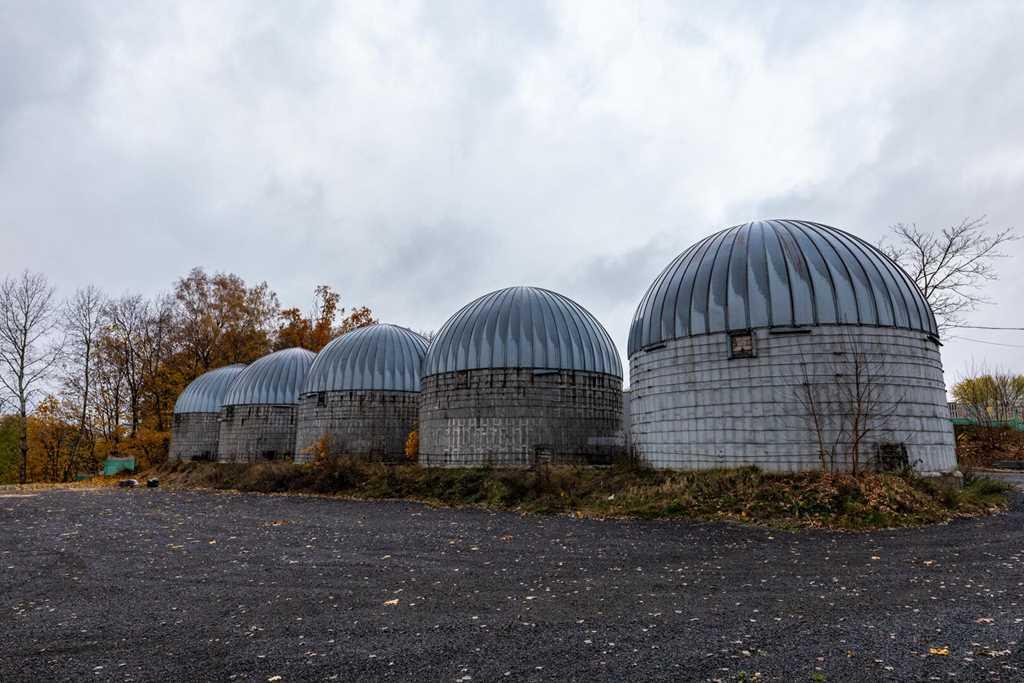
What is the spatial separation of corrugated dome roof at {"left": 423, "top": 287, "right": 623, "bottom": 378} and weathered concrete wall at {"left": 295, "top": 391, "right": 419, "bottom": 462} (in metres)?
4.23

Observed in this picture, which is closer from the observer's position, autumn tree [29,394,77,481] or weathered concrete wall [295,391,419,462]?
weathered concrete wall [295,391,419,462]

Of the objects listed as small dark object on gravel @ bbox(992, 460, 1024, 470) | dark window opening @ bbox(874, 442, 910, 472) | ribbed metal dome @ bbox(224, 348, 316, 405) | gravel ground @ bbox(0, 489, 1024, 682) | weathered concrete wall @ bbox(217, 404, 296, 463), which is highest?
ribbed metal dome @ bbox(224, 348, 316, 405)

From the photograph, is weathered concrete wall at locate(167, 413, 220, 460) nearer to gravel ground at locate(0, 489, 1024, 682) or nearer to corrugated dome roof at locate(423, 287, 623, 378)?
corrugated dome roof at locate(423, 287, 623, 378)

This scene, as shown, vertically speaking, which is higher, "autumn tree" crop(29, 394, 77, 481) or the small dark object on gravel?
"autumn tree" crop(29, 394, 77, 481)

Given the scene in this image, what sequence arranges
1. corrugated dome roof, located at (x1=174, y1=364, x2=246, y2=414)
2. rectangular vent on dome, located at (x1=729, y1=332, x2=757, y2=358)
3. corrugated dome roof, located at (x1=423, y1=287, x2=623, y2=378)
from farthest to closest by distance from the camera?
corrugated dome roof, located at (x1=174, y1=364, x2=246, y2=414)
corrugated dome roof, located at (x1=423, y1=287, x2=623, y2=378)
rectangular vent on dome, located at (x1=729, y1=332, x2=757, y2=358)

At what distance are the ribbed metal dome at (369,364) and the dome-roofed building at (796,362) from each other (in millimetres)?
16184

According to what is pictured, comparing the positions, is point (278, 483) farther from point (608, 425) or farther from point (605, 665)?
point (605, 665)

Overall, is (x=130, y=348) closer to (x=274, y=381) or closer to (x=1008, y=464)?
(x=274, y=381)

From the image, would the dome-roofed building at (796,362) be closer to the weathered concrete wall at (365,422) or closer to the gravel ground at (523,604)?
the gravel ground at (523,604)

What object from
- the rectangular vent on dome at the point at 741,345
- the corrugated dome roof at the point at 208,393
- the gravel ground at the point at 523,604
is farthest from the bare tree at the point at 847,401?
the corrugated dome roof at the point at 208,393

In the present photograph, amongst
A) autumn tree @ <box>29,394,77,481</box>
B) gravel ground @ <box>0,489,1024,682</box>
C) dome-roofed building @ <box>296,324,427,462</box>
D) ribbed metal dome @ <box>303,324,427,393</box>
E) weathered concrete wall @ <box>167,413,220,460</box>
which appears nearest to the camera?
gravel ground @ <box>0,489,1024,682</box>

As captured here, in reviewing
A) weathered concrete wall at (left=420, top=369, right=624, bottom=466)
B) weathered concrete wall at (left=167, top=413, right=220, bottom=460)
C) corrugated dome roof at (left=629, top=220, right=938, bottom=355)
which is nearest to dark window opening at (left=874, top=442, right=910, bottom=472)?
corrugated dome roof at (left=629, top=220, right=938, bottom=355)

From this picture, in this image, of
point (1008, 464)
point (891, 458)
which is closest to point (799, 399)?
point (891, 458)

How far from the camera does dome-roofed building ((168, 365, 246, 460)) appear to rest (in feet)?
143
